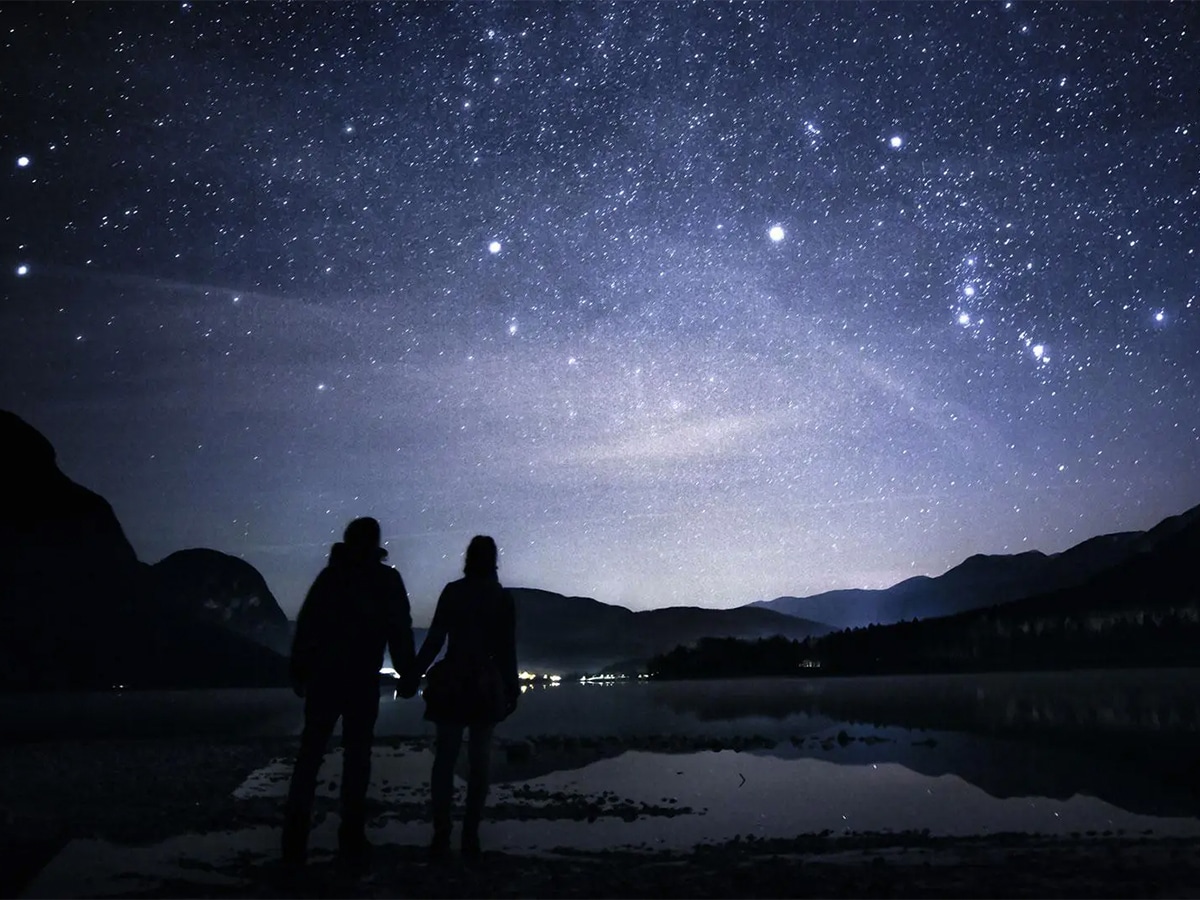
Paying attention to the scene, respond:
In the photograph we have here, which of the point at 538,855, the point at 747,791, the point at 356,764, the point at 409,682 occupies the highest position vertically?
the point at 409,682

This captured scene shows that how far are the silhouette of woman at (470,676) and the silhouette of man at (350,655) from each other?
1.11 ft

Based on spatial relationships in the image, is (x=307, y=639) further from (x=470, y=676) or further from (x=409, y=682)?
(x=470, y=676)

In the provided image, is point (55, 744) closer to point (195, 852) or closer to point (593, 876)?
point (195, 852)

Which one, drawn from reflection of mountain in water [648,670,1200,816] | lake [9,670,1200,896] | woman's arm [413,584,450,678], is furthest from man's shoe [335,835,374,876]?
reflection of mountain in water [648,670,1200,816]

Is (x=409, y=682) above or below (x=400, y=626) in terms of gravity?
below

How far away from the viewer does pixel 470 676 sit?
8797mm

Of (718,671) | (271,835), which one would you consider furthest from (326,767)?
(718,671)

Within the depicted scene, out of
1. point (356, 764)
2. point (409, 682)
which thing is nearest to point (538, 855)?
point (356, 764)

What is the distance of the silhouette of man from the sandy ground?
2.06ft

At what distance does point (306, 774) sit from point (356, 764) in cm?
42

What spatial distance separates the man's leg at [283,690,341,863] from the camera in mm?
8359

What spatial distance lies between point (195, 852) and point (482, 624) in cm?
313

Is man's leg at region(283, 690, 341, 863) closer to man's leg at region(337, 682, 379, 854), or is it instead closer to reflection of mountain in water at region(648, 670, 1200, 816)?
man's leg at region(337, 682, 379, 854)

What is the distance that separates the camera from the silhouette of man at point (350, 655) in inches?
345
